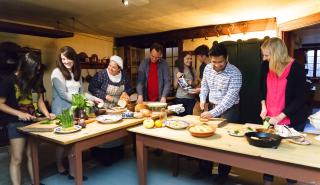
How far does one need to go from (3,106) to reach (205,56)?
91.0 inches

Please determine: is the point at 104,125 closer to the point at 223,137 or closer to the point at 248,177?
the point at 223,137

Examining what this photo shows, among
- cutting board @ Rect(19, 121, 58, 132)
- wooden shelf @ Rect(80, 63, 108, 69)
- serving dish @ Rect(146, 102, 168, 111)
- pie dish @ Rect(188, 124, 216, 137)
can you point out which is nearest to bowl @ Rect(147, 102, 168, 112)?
serving dish @ Rect(146, 102, 168, 111)

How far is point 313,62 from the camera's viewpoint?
30.3 ft

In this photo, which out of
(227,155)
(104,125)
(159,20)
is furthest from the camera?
(159,20)

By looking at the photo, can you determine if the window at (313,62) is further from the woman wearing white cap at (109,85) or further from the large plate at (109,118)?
the large plate at (109,118)

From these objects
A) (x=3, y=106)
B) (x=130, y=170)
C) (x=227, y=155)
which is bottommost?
(x=130, y=170)

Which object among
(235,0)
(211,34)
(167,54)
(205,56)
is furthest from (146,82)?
(167,54)

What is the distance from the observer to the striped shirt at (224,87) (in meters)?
2.19

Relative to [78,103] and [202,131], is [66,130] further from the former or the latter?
[202,131]

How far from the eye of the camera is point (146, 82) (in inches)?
125

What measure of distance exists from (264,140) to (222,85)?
83 cm

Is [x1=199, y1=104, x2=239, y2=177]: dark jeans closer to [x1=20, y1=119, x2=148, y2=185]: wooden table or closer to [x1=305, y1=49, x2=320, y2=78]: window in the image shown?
[x1=20, y1=119, x2=148, y2=185]: wooden table

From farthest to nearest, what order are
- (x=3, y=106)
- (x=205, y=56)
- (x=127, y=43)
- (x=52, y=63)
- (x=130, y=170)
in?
(x=127, y=43) → (x=52, y=63) → (x=205, y=56) → (x=130, y=170) → (x=3, y=106)

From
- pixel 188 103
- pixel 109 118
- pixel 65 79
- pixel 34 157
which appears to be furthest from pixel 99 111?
pixel 188 103
